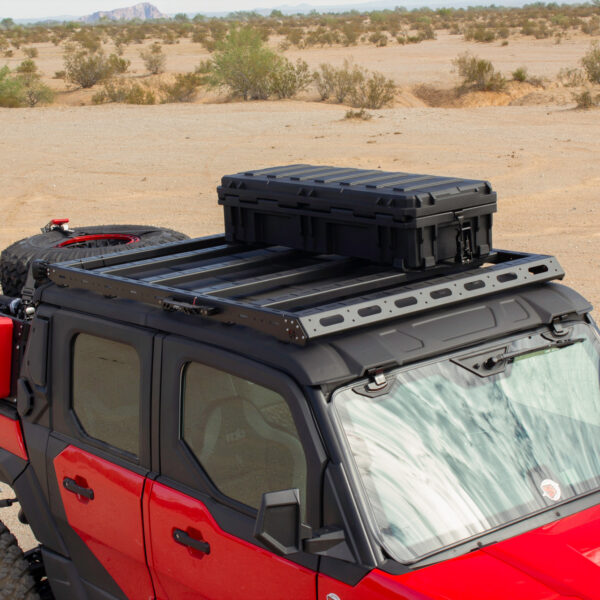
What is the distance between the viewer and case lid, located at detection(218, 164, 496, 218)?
12.2 feet

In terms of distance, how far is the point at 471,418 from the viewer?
119 inches

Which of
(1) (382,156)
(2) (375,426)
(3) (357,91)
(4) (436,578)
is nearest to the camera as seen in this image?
(4) (436,578)

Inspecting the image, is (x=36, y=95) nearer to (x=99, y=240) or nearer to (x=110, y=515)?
(x=99, y=240)

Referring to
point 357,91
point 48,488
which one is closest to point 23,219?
point 48,488

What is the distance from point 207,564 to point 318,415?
745mm

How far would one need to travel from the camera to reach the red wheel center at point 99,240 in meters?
6.52

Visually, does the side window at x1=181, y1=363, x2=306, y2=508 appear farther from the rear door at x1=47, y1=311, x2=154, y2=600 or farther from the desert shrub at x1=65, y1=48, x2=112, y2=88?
the desert shrub at x1=65, y1=48, x2=112, y2=88

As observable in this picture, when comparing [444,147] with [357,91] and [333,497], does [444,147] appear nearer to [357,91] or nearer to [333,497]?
[357,91]

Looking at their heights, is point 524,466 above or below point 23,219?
above

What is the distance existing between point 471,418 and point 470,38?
56.7 m

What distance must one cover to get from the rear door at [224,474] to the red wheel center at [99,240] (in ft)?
11.0

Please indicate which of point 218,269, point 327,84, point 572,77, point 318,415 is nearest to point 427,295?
point 318,415

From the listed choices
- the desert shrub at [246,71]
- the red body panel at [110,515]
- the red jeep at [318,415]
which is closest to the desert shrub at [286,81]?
the desert shrub at [246,71]

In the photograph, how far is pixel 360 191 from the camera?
3.89 meters
